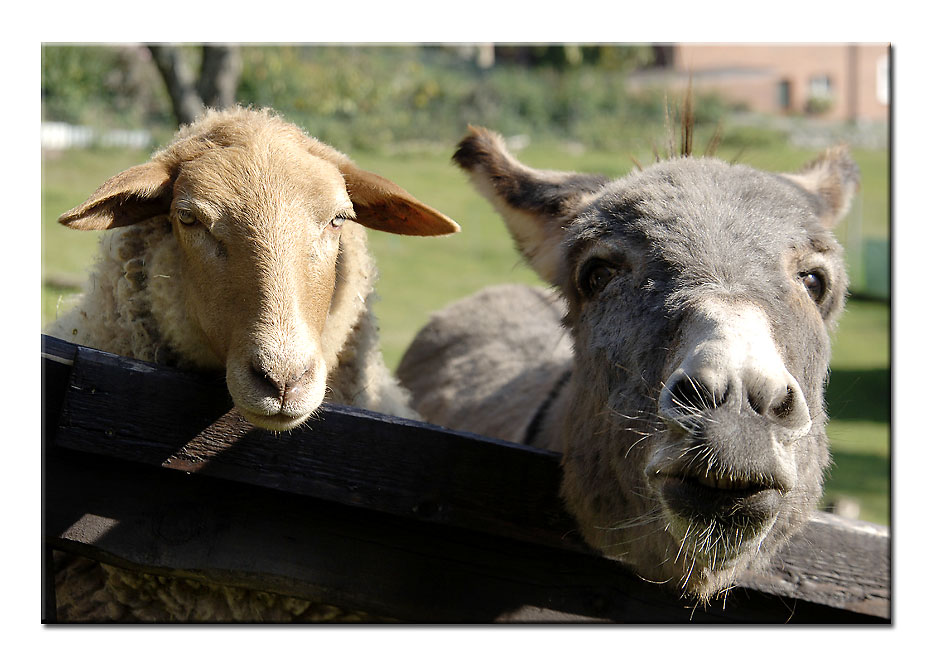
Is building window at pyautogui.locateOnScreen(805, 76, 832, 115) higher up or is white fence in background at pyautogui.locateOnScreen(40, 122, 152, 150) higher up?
building window at pyautogui.locateOnScreen(805, 76, 832, 115)

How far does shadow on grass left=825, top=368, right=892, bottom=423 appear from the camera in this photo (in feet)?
14.1

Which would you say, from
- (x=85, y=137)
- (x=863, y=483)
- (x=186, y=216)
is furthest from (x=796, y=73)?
(x=863, y=483)

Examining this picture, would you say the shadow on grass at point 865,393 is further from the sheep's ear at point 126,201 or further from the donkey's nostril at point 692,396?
the sheep's ear at point 126,201

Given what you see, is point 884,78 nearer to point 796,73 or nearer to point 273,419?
point 796,73

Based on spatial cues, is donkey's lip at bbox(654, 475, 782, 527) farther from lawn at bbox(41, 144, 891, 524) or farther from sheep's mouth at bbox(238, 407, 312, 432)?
sheep's mouth at bbox(238, 407, 312, 432)

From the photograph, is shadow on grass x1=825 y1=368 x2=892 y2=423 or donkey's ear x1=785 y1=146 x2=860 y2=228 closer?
donkey's ear x1=785 y1=146 x2=860 y2=228

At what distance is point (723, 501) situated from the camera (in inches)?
71.6

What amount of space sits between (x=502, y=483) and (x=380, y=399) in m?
0.81

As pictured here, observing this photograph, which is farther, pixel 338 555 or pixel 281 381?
pixel 338 555

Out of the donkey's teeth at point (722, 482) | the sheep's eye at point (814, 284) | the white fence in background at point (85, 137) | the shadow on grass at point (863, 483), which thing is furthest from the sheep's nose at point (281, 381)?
the shadow on grass at point (863, 483)

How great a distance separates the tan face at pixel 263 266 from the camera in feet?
6.45

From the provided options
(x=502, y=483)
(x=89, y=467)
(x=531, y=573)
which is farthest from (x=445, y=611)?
(x=89, y=467)

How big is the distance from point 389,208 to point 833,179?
5.34ft

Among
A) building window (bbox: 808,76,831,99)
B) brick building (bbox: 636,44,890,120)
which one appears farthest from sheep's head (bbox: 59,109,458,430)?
building window (bbox: 808,76,831,99)
